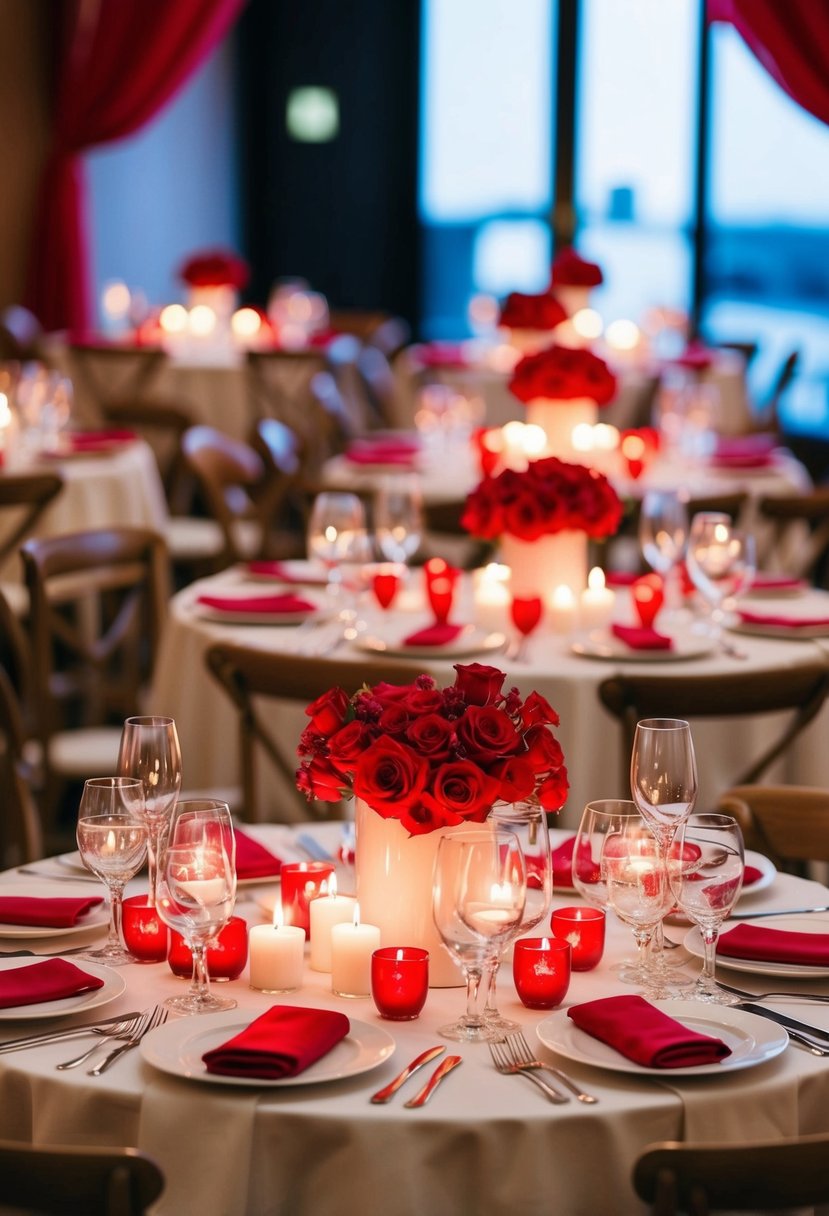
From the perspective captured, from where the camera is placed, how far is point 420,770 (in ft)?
6.32

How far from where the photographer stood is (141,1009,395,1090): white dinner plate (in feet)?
5.61

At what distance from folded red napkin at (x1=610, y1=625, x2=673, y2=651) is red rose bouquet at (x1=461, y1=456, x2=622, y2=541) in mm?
199

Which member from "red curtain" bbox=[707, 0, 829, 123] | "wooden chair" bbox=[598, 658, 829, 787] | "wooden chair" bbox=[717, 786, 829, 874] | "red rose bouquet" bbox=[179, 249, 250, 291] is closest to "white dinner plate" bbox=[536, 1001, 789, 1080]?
"wooden chair" bbox=[717, 786, 829, 874]

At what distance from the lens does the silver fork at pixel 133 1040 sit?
1.76 metres

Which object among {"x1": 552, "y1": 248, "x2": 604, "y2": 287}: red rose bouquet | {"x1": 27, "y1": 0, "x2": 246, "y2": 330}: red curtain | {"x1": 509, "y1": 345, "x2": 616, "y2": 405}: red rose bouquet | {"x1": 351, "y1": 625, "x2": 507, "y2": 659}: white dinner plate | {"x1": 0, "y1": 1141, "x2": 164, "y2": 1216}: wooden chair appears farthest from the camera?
{"x1": 27, "y1": 0, "x2": 246, "y2": 330}: red curtain

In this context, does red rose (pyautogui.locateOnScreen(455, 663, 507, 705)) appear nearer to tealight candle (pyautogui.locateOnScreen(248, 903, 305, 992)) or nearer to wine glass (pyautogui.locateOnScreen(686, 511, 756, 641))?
tealight candle (pyautogui.locateOnScreen(248, 903, 305, 992))

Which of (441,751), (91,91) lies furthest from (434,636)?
(91,91)

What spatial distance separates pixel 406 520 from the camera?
153 inches

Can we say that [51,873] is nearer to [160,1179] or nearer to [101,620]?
[160,1179]

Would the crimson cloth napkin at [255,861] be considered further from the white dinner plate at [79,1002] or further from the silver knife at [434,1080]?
the silver knife at [434,1080]

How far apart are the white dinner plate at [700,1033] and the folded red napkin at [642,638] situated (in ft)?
5.38

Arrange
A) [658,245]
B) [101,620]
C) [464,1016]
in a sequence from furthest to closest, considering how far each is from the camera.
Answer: [658,245]
[101,620]
[464,1016]

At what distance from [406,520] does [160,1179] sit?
8.21 feet

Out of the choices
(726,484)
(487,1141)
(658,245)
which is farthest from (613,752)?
(658,245)
